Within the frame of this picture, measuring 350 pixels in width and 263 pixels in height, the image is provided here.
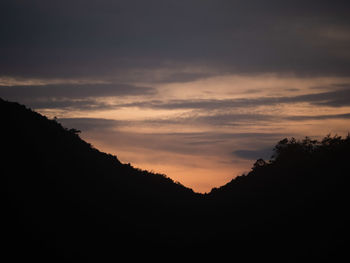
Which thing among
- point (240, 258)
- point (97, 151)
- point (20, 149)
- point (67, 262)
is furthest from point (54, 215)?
point (97, 151)

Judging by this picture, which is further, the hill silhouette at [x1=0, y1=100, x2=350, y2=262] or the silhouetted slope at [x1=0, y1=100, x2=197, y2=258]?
the silhouetted slope at [x1=0, y1=100, x2=197, y2=258]

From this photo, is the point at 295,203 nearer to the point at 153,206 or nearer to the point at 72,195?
the point at 153,206

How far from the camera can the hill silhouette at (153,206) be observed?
78.1 ft

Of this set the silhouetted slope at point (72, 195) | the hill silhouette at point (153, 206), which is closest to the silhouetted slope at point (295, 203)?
the hill silhouette at point (153, 206)

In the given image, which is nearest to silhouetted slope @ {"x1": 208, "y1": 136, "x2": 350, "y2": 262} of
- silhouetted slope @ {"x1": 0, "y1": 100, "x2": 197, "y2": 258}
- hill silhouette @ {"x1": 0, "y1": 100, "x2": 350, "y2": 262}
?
hill silhouette @ {"x1": 0, "y1": 100, "x2": 350, "y2": 262}

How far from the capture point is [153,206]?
3331 centimetres

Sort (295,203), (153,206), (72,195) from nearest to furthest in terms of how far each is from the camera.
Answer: (295,203), (72,195), (153,206)

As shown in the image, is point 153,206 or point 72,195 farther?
point 153,206

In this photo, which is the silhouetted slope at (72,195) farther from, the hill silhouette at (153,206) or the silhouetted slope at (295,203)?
the silhouetted slope at (295,203)

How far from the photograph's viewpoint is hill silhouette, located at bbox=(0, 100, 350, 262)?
23.8 meters

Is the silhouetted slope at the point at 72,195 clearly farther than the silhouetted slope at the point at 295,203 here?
Yes

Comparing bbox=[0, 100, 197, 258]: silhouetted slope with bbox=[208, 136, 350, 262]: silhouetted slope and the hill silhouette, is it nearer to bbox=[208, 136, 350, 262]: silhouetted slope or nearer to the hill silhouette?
the hill silhouette

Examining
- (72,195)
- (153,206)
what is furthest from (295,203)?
(72,195)

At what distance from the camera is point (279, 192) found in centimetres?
3188
